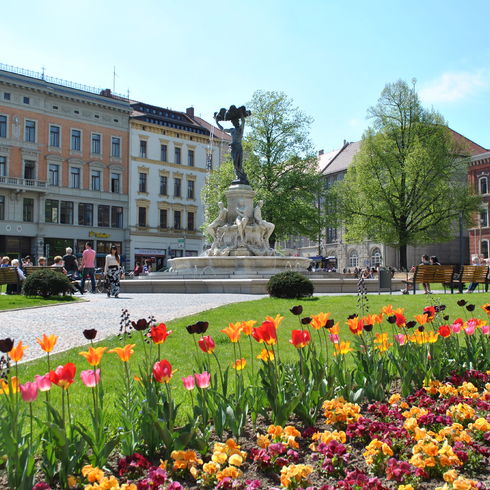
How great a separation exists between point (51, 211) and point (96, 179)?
618cm

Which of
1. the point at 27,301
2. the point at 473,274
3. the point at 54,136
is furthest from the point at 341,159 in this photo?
the point at 27,301

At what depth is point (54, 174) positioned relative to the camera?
51.0m

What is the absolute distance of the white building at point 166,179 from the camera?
57281 mm

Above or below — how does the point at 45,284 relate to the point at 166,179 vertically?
below

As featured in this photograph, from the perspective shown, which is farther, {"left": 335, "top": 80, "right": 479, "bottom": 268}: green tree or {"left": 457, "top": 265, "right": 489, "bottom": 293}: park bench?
{"left": 335, "top": 80, "right": 479, "bottom": 268}: green tree

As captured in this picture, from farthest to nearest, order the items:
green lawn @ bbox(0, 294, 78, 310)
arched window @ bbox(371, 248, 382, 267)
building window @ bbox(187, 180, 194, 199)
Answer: arched window @ bbox(371, 248, 382, 267), building window @ bbox(187, 180, 194, 199), green lawn @ bbox(0, 294, 78, 310)

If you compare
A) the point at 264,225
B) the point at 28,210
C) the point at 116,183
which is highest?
the point at 116,183

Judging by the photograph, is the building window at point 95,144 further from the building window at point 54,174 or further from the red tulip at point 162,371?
the red tulip at point 162,371

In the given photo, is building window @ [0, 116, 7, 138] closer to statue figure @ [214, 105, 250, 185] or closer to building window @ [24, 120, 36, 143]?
building window @ [24, 120, 36, 143]

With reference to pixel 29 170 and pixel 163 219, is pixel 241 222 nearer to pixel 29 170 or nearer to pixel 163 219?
pixel 29 170

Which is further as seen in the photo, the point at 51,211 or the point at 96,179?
the point at 96,179

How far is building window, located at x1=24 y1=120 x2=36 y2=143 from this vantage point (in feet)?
161

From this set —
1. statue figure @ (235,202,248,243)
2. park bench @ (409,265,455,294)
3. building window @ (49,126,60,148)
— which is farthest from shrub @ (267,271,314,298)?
building window @ (49,126,60,148)

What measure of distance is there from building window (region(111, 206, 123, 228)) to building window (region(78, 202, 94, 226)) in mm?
2440
